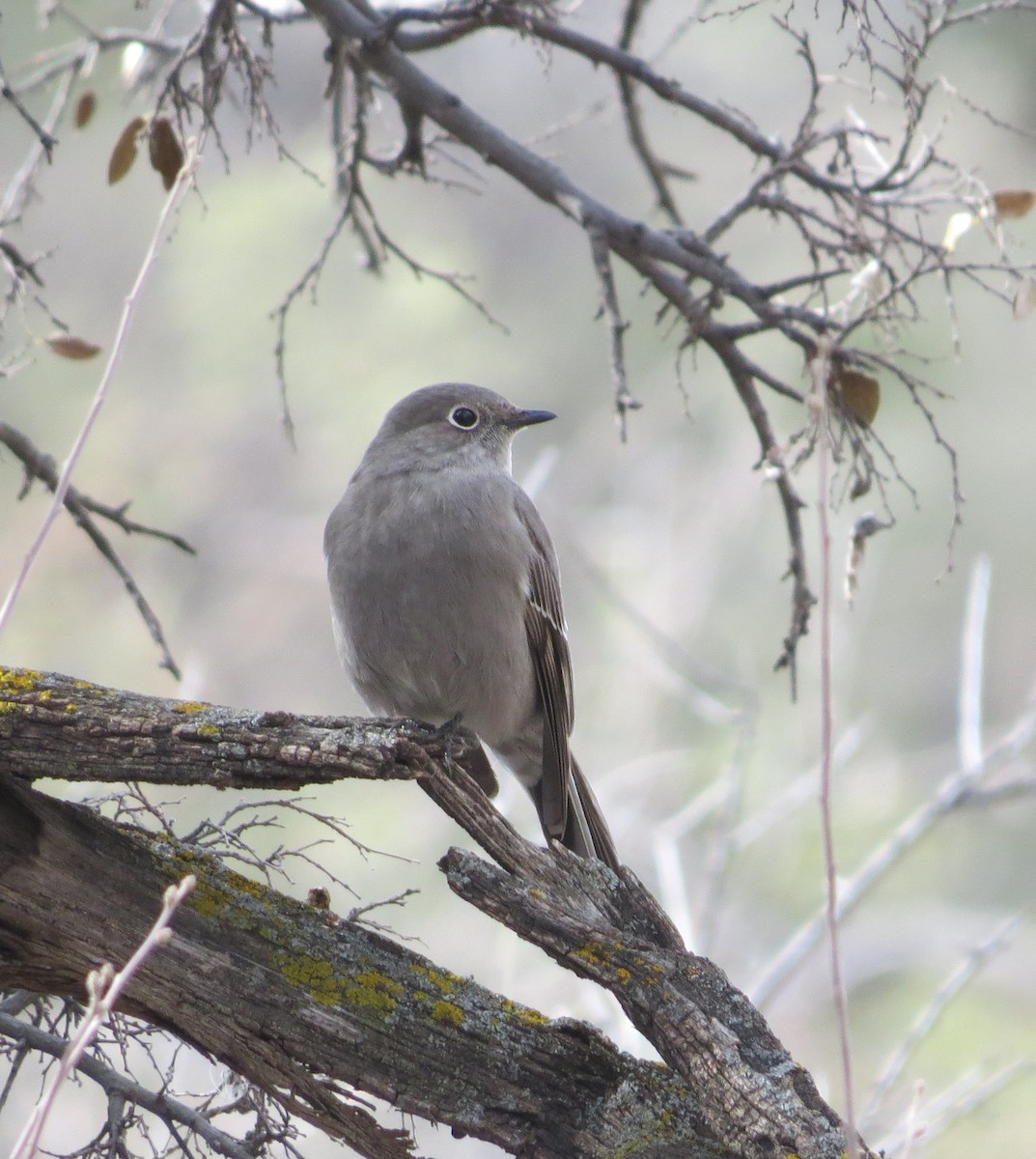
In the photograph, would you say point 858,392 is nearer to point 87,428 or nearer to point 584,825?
point 584,825

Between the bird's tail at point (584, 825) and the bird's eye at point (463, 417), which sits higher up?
the bird's eye at point (463, 417)

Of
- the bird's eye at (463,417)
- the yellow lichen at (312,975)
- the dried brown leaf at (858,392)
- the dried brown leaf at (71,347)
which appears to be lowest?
the yellow lichen at (312,975)

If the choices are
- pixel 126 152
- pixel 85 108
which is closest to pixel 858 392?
pixel 126 152

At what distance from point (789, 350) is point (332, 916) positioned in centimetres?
1544

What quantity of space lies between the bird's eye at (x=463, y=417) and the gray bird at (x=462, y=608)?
0.19 ft

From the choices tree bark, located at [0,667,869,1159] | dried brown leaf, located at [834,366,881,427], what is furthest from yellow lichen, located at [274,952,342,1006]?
dried brown leaf, located at [834,366,881,427]

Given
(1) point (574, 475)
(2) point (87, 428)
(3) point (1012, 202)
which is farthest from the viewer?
(1) point (574, 475)

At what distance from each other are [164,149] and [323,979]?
8.44ft

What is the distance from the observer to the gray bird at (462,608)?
489 cm

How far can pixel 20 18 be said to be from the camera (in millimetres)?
17922

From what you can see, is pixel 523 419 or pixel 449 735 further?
pixel 523 419

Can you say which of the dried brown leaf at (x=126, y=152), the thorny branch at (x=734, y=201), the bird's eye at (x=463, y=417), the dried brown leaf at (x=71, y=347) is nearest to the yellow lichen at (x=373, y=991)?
the thorny branch at (x=734, y=201)

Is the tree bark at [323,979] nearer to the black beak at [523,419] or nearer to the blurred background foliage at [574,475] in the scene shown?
the black beak at [523,419]

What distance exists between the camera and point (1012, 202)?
4332 millimetres
